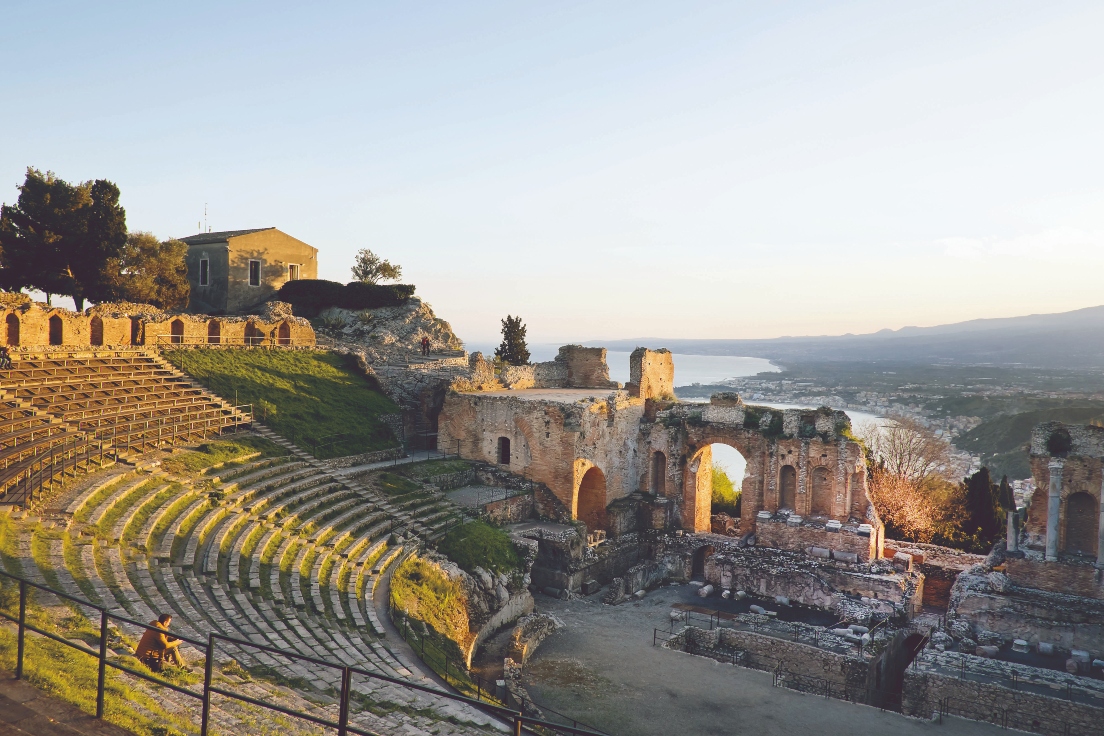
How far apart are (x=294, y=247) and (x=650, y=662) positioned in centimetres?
3154

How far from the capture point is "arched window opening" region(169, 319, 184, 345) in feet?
91.4

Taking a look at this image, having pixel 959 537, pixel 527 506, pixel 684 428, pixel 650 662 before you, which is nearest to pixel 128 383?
pixel 527 506

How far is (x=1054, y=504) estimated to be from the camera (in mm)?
19922

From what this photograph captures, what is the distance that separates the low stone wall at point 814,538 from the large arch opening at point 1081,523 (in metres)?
5.12

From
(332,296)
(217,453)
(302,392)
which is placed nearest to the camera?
(217,453)

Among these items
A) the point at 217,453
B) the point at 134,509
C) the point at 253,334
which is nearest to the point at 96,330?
the point at 253,334

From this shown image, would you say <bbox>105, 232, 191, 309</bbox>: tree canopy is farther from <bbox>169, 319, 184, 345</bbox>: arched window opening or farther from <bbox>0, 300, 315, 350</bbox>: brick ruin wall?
<bbox>169, 319, 184, 345</bbox>: arched window opening

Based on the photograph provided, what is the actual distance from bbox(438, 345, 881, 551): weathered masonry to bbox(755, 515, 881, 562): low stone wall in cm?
3

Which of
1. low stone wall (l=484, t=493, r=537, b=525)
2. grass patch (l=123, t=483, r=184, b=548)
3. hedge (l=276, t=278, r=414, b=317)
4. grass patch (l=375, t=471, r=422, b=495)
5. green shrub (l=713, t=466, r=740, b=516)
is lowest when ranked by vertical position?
green shrub (l=713, t=466, r=740, b=516)

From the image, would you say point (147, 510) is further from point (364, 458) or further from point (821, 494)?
point (821, 494)

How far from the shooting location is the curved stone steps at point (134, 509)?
13516 millimetres

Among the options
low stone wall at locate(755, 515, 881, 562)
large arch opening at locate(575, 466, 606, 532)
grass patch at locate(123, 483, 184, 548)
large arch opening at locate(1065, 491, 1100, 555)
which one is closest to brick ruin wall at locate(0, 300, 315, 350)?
grass patch at locate(123, 483, 184, 548)

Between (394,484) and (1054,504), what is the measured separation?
18.9m

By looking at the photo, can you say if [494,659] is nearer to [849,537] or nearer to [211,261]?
[849,537]
